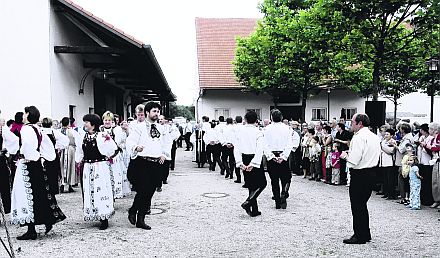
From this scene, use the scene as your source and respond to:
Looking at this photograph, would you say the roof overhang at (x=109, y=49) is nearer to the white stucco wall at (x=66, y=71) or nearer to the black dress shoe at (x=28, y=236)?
the white stucco wall at (x=66, y=71)

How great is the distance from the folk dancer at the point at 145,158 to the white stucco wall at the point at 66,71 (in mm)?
7388

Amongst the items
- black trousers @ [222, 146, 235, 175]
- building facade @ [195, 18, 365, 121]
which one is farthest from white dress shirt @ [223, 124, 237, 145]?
building facade @ [195, 18, 365, 121]

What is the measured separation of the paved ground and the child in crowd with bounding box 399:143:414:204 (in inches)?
10.7

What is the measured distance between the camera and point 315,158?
45.4 ft

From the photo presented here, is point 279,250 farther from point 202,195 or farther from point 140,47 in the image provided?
point 140,47


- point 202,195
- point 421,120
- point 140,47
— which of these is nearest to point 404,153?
point 202,195

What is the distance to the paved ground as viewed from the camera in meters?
6.23

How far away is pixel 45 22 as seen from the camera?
45.1 ft

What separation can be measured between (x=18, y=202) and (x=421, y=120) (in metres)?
33.8

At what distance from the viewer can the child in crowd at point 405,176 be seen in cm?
959

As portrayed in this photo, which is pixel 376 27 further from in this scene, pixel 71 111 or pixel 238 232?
pixel 71 111

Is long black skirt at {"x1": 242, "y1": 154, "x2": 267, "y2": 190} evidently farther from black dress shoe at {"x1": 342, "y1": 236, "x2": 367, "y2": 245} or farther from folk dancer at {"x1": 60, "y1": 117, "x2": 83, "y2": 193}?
folk dancer at {"x1": 60, "y1": 117, "x2": 83, "y2": 193}

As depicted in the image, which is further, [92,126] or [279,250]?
[92,126]

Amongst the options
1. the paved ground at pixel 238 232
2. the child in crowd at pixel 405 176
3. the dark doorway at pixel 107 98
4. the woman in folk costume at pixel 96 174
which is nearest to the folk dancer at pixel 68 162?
the paved ground at pixel 238 232
